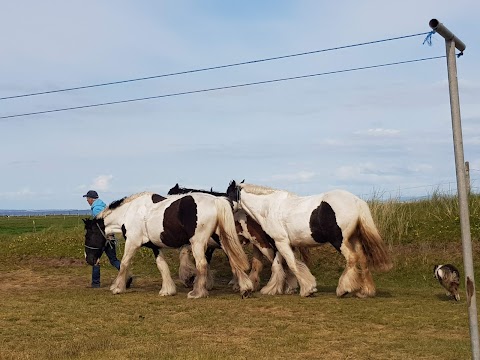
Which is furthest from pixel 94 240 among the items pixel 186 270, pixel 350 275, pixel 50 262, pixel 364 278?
pixel 364 278

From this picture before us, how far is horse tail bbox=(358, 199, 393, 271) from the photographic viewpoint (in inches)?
498

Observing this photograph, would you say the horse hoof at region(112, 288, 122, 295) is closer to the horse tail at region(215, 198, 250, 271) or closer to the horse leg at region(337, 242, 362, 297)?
the horse tail at region(215, 198, 250, 271)

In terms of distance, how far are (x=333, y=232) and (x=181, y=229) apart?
3.40 metres

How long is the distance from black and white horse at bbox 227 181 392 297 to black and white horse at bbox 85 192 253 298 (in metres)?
0.98

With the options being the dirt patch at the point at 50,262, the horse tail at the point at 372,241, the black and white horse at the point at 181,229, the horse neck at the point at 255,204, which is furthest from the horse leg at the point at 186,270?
the dirt patch at the point at 50,262

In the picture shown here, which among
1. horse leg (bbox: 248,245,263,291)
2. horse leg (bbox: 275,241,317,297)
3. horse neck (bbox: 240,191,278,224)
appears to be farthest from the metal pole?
horse leg (bbox: 248,245,263,291)

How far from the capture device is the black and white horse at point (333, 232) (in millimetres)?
12648

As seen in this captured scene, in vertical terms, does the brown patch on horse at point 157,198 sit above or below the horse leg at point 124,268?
above

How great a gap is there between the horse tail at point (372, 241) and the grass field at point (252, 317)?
77 cm

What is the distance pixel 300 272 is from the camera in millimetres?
13297

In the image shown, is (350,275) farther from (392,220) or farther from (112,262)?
(392,220)

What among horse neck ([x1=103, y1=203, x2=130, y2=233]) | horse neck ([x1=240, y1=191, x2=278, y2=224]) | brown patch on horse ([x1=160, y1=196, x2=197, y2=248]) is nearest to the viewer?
brown patch on horse ([x1=160, y1=196, x2=197, y2=248])

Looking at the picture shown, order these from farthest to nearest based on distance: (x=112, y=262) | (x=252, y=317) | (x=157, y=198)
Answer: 1. (x=112, y=262)
2. (x=157, y=198)
3. (x=252, y=317)

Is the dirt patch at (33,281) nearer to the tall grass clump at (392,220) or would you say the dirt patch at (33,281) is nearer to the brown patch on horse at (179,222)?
the brown patch on horse at (179,222)
